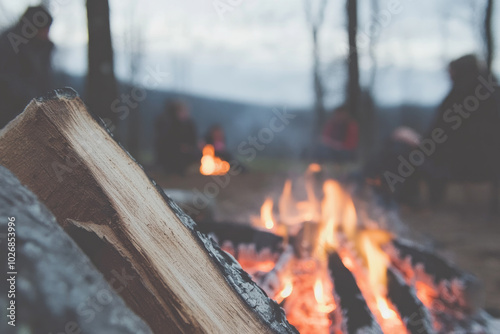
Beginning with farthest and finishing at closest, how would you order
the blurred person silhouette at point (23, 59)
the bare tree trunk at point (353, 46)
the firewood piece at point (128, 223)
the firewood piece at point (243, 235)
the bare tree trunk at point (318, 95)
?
the bare tree trunk at point (318, 95)
the bare tree trunk at point (353, 46)
the blurred person silhouette at point (23, 59)
the firewood piece at point (243, 235)
the firewood piece at point (128, 223)

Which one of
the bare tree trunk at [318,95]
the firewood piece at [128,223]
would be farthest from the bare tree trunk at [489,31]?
the firewood piece at [128,223]

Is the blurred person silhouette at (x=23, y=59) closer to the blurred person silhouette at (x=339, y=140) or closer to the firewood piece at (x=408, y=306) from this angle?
the firewood piece at (x=408, y=306)

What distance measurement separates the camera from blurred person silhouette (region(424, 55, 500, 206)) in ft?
15.3

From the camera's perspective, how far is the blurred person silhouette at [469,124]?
4.66m

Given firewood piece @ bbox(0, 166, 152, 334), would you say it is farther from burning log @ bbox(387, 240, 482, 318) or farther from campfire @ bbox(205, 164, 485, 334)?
burning log @ bbox(387, 240, 482, 318)

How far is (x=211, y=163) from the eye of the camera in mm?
8953

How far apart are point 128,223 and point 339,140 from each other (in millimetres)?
7329

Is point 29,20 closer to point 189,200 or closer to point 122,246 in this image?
point 189,200

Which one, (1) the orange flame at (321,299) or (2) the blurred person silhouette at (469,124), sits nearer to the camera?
(1) the orange flame at (321,299)

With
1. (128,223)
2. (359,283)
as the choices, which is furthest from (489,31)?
(128,223)

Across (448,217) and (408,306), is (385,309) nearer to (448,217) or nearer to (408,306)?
(408,306)

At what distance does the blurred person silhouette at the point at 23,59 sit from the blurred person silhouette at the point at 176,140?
190 inches

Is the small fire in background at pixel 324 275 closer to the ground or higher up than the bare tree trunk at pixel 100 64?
closer to the ground

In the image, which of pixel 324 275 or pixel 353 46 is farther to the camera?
pixel 353 46
